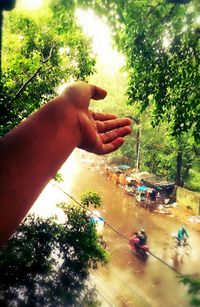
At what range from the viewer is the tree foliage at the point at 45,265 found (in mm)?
9547

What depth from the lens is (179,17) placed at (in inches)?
226

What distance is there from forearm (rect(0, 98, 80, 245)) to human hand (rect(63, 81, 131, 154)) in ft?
0.37

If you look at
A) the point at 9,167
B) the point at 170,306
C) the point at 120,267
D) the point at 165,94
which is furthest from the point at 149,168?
the point at 9,167

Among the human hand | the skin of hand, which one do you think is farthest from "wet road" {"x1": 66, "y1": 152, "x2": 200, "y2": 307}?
the skin of hand

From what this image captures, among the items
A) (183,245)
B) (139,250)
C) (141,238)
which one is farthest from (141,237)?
(183,245)

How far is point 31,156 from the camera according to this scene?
178 centimetres

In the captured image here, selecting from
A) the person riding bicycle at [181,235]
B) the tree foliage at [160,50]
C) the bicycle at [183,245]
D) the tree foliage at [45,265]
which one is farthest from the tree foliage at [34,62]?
the bicycle at [183,245]

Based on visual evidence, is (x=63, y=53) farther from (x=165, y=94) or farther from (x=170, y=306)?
(x=170, y=306)

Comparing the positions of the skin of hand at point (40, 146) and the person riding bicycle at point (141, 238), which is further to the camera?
the person riding bicycle at point (141, 238)

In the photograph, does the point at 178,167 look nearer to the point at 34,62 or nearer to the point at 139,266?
the point at 139,266

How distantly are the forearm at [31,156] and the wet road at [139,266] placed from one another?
21.4 feet

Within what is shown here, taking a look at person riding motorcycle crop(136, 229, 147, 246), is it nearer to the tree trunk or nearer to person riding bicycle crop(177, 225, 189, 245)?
person riding bicycle crop(177, 225, 189, 245)

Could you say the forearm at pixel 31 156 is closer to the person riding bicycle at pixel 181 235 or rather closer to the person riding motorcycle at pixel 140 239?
the person riding motorcycle at pixel 140 239

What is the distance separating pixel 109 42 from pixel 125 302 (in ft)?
31.9
